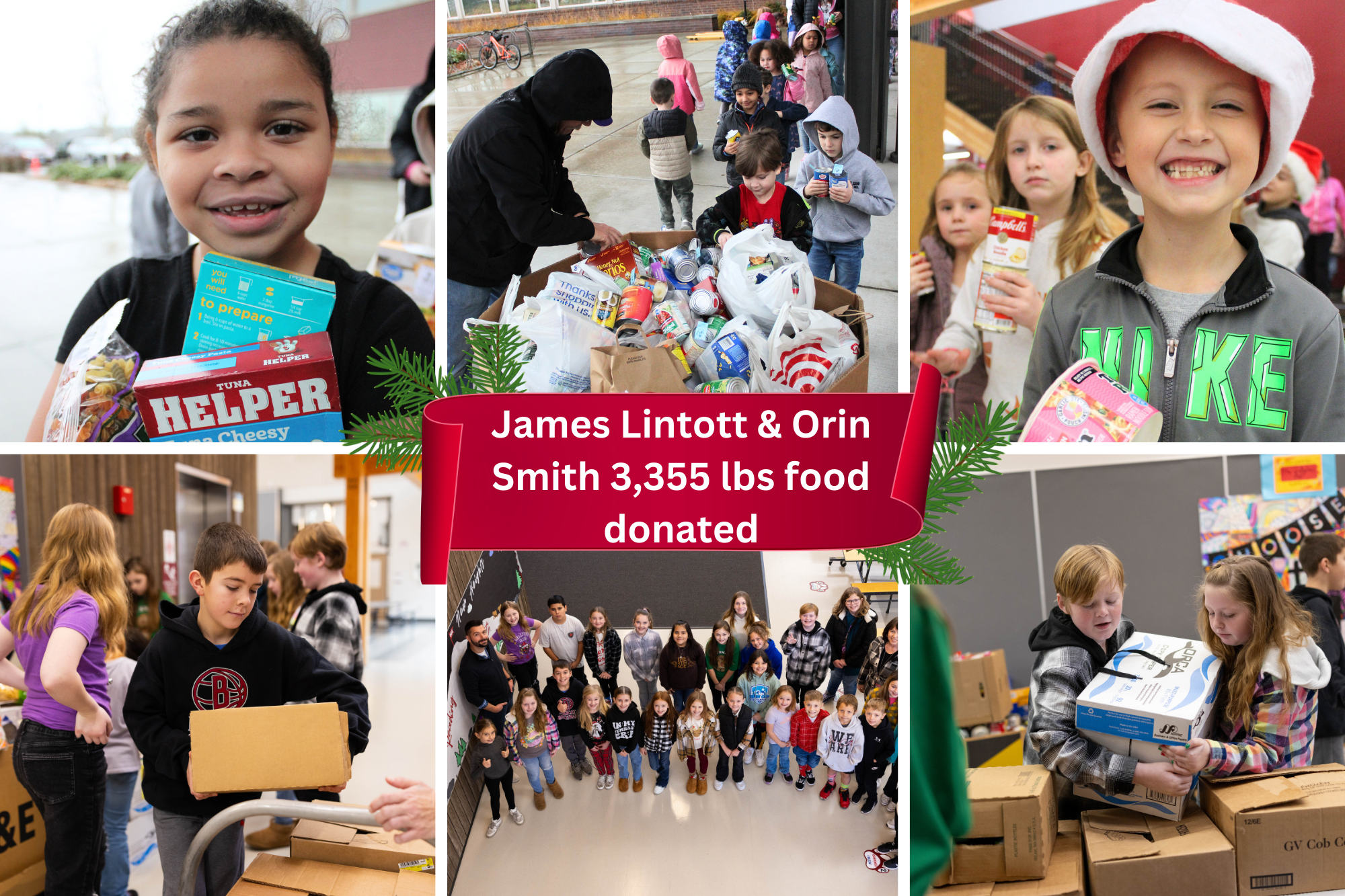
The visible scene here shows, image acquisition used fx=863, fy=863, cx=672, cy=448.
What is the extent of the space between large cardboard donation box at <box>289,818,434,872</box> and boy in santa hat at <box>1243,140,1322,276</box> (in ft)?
8.40

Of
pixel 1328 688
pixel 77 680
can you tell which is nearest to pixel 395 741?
pixel 77 680

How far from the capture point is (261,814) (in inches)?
70.4

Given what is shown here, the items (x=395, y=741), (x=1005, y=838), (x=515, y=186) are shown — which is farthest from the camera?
(x=395, y=741)

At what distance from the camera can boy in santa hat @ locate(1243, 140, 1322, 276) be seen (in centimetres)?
218

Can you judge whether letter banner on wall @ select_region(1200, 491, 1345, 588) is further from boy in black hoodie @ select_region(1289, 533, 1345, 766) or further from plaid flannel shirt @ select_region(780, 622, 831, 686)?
plaid flannel shirt @ select_region(780, 622, 831, 686)

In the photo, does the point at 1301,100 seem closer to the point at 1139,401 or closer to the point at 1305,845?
the point at 1139,401

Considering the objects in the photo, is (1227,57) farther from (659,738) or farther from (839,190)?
(659,738)

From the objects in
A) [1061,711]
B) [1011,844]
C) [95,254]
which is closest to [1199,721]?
[1061,711]

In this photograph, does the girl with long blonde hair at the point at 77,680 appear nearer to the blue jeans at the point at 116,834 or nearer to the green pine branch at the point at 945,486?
the blue jeans at the point at 116,834

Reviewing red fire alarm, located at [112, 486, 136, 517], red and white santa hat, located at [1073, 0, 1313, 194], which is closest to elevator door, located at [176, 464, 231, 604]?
red fire alarm, located at [112, 486, 136, 517]

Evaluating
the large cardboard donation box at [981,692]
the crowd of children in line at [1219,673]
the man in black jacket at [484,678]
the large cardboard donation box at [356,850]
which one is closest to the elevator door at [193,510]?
the large cardboard donation box at [356,850]

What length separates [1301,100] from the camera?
2.07 m

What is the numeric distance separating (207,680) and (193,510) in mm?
1166

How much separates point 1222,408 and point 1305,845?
1054mm
